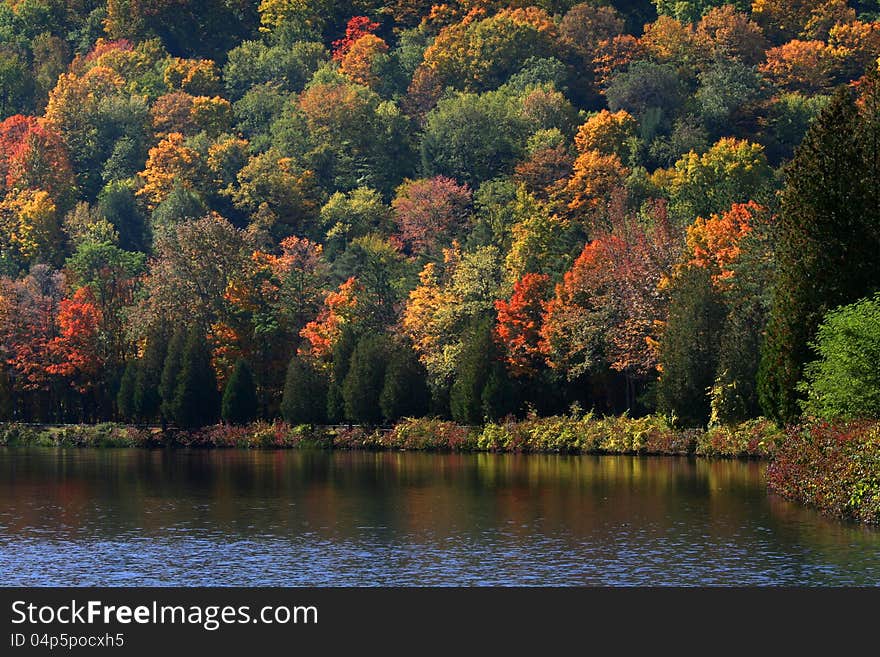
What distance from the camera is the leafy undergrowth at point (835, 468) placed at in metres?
42.7

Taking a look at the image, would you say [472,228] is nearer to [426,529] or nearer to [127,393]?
[127,393]

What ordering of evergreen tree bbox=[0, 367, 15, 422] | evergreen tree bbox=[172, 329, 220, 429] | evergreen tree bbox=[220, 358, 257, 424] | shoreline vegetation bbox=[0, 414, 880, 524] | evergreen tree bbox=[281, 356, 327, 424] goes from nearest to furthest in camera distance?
shoreline vegetation bbox=[0, 414, 880, 524], evergreen tree bbox=[281, 356, 327, 424], evergreen tree bbox=[220, 358, 257, 424], evergreen tree bbox=[172, 329, 220, 429], evergreen tree bbox=[0, 367, 15, 422]

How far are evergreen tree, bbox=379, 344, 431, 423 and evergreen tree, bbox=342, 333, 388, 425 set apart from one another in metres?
0.61

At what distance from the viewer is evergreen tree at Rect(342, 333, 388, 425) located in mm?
90562

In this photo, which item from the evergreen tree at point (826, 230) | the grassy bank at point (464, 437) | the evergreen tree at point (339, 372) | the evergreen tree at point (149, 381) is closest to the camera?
the evergreen tree at point (826, 230)

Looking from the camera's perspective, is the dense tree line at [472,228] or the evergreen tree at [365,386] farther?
the evergreen tree at [365,386]

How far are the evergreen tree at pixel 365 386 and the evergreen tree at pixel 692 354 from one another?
2087cm

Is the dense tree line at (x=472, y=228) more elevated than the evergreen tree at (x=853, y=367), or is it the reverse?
the dense tree line at (x=472, y=228)

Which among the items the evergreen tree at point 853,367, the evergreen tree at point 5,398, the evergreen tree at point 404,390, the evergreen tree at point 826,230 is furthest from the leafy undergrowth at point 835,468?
the evergreen tree at point 5,398

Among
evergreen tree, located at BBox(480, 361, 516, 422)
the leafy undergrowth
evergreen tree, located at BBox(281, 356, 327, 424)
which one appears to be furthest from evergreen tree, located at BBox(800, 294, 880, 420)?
evergreen tree, located at BBox(281, 356, 327, 424)

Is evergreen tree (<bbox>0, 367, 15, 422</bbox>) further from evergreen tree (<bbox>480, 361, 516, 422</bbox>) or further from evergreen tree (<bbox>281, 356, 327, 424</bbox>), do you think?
evergreen tree (<bbox>480, 361, 516, 422</bbox>)

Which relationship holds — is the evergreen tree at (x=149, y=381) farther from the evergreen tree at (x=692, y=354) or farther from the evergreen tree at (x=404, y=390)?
the evergreen tree at (x=692, y=354)

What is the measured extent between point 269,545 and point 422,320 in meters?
54.9

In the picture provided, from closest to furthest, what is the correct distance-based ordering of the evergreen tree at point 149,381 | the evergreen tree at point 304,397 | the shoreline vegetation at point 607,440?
the shoreline vegetation at point 607,440 < the evergreen tree at point 304,397 < the evergreen tree at point 149,381
